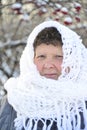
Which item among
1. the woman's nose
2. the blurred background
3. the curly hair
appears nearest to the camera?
the woman's nose

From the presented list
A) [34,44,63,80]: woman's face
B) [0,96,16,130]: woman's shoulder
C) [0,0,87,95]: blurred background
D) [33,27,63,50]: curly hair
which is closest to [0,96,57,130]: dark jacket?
[0,96,16,130]: woman's shoulder

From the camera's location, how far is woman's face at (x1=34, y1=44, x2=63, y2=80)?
192 inches

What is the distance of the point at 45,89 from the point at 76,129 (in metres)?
0.38

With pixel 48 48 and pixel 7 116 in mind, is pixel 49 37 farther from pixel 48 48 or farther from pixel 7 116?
pixel 7 116

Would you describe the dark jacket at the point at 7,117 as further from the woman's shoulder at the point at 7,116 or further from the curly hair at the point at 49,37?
the curly hair at the point at 49,37

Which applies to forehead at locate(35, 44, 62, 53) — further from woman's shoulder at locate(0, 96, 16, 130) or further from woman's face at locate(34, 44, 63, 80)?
woman's shoulder at locate(0, 96, 16, 130)

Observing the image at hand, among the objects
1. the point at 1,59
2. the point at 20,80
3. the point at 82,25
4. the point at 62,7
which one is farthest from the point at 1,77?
the point at 20,80

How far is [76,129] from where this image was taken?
495cm

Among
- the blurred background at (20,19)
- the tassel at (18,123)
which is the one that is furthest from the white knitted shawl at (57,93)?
the blurred background at (20,19)

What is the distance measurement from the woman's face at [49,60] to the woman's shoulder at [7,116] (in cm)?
39

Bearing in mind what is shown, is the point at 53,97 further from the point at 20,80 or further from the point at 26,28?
the point at 26,28

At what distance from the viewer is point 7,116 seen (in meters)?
5.09

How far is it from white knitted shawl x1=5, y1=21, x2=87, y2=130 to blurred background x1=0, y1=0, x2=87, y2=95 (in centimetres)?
300

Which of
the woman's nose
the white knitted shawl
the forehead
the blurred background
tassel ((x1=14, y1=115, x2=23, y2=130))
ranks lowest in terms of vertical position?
tassel ((x1=14, y1=115, x2=23, y2=130))
